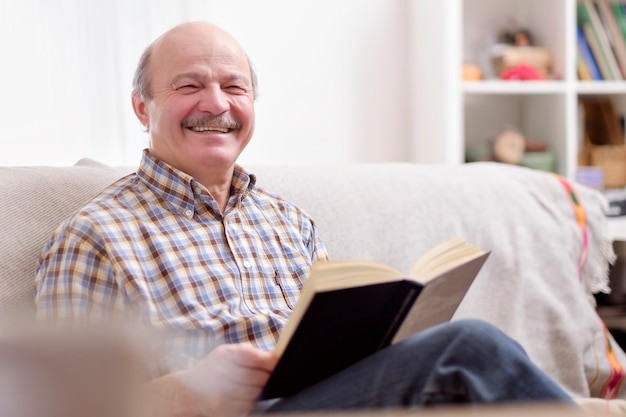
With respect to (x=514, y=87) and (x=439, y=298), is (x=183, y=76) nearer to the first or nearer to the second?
(x=439, y=298)

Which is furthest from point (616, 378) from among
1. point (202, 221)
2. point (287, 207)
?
point (202, 221)

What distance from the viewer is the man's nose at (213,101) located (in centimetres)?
159

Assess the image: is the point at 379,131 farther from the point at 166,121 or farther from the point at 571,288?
the point at 166,121

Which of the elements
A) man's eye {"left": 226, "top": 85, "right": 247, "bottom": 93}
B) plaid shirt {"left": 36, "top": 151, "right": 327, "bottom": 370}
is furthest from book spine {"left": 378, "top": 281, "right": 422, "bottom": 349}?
man's eye {"left": 226, "top": 85, "right": 247, "bottom": 93}

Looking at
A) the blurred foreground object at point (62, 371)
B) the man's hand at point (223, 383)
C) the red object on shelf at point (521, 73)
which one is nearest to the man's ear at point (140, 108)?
the man's hand at point (223, 383)

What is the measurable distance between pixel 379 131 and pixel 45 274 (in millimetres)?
1941

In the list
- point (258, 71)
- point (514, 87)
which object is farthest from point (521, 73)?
point (258, 71)

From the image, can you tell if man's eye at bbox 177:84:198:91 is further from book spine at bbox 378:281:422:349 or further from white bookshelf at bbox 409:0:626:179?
white bookshelf at bbox 409:0:626:179

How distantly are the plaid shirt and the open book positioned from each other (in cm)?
29

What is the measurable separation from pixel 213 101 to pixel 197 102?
0.03 metres

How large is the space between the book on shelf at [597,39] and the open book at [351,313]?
80.4 inches

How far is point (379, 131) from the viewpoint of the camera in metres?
3.12

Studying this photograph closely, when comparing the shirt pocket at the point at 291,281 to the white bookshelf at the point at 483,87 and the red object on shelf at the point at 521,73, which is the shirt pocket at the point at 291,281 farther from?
the red object on shelf at the point at 521,73

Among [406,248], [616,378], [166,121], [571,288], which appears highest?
[166,121]
